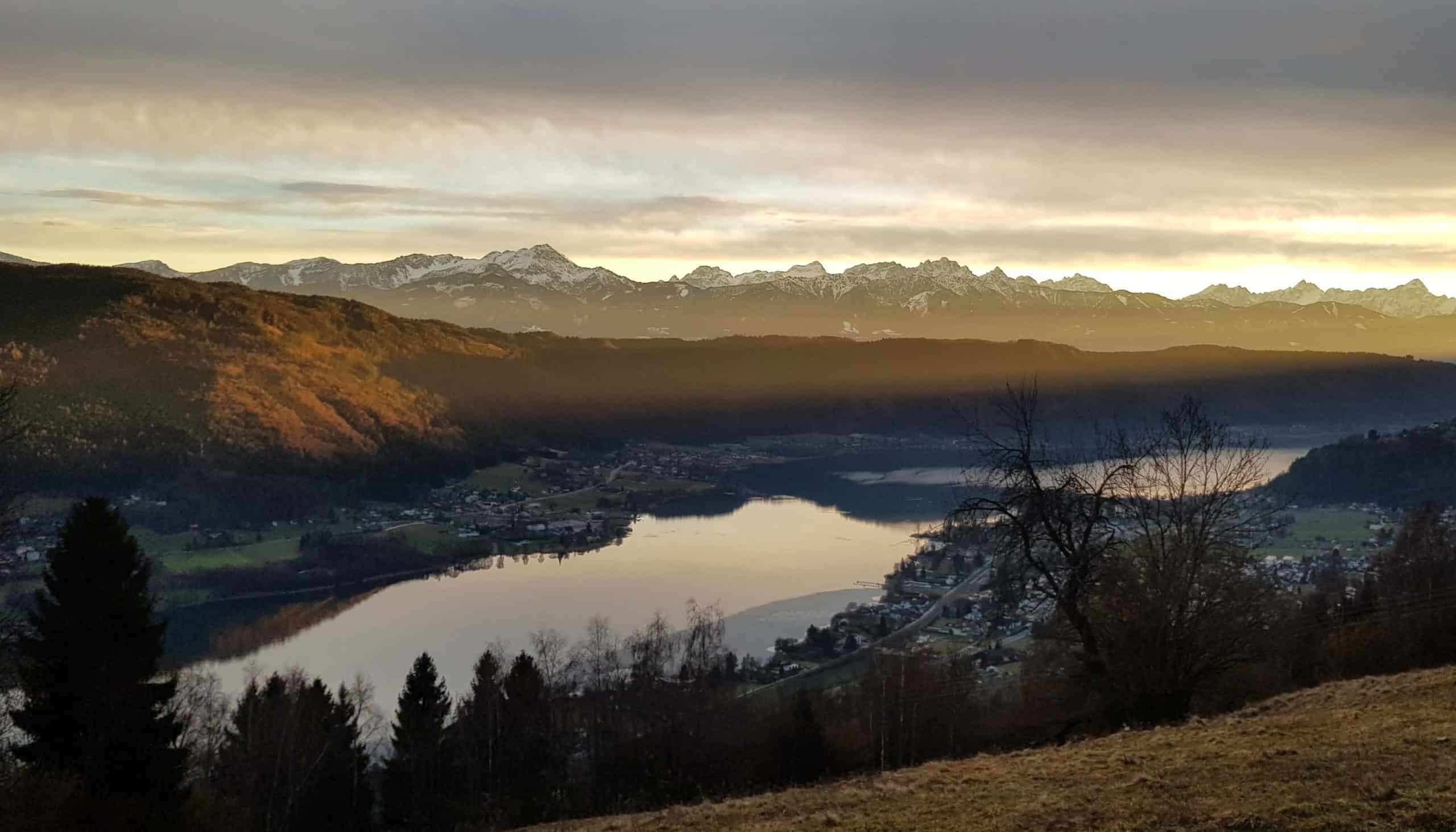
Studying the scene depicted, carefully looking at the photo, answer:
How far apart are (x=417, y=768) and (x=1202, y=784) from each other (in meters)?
16.2

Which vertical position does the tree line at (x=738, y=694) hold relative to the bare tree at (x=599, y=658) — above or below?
above

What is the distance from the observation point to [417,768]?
1959 cm

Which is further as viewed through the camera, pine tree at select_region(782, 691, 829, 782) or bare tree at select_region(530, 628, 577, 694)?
bare tree at select_region(530, 628, 577, 694)

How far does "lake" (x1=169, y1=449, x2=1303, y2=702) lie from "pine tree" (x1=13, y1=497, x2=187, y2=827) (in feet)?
51.7

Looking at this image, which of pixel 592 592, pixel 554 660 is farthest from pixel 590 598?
pixel 554 660

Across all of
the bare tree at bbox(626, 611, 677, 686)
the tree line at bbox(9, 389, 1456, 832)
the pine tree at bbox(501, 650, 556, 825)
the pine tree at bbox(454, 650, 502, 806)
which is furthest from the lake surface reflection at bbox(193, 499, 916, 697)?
the pine tree at bbox(501, 650, 556, 825)

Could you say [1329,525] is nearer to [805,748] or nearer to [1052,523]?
[805,748]

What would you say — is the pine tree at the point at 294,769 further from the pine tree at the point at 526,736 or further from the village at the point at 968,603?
the village at the point at 968,603

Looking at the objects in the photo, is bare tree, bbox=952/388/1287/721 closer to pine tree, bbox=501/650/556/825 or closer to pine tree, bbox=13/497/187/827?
pine tree, bbox=501/650/556/825

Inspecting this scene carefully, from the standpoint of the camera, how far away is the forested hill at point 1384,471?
6575 cm

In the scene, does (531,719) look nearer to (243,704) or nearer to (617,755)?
(617,755)

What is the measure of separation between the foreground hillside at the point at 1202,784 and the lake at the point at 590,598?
48.8 feet

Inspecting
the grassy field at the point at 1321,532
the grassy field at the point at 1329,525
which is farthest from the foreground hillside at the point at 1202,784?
the grassy field at the point at 1329,525

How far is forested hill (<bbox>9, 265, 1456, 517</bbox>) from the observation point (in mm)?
82500
